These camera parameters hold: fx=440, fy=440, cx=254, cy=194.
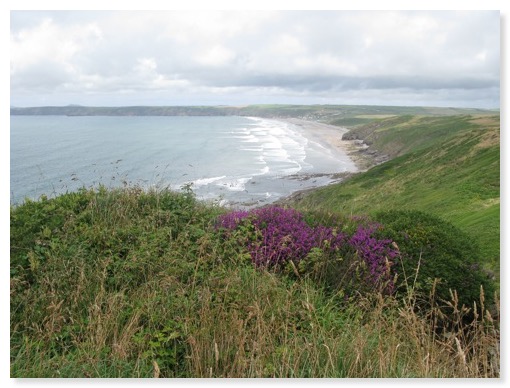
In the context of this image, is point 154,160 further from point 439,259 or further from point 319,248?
point 439,259

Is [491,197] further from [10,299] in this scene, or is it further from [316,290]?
[10,299]

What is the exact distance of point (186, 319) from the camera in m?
4.14

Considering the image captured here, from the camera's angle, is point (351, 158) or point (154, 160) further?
point (351, 158)

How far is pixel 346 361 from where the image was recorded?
386 centimetres

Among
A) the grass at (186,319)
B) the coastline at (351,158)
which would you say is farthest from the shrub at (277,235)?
the coastline at (351,158)

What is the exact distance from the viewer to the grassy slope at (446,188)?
379 inches

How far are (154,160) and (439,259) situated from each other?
20.1 meters

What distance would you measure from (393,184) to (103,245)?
26.4m

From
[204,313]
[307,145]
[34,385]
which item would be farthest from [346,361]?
[307,145]

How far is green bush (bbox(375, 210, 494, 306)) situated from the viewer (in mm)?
6008

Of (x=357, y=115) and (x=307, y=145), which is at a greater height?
(x=357, y=115)

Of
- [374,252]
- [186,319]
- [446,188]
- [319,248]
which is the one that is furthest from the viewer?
[446,188]

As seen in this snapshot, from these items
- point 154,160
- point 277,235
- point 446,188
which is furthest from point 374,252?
point 154,160

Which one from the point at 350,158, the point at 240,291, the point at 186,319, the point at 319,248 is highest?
the point at 350,158
